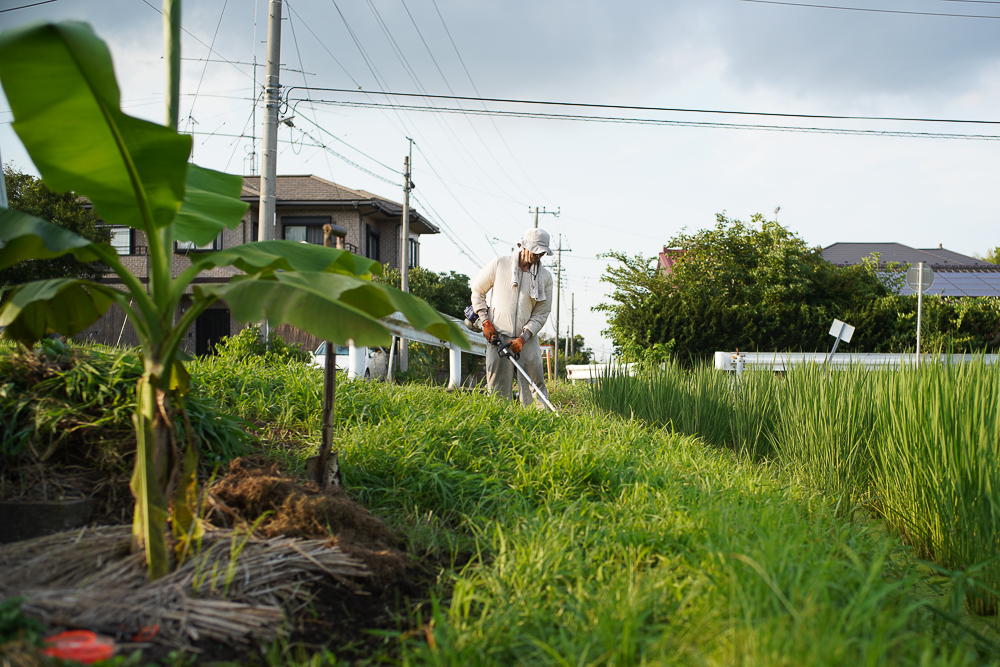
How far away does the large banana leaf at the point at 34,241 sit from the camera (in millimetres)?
2258

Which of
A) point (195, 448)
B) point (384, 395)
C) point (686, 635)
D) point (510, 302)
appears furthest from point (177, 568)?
point (510, 302)

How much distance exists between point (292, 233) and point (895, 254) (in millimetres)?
30380

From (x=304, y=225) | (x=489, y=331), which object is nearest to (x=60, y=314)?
(x=489, y=331)

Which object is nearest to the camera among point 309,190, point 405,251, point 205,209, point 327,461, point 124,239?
point 205,209

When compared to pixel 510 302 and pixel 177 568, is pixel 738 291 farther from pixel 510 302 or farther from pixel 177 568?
pixel 177 568

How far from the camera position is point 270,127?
12773 mm

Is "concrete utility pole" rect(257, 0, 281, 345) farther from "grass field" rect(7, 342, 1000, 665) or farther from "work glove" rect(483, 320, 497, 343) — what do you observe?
"grass field" rect(7, 342, 1000, 665)

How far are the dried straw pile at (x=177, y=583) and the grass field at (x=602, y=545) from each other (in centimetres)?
47

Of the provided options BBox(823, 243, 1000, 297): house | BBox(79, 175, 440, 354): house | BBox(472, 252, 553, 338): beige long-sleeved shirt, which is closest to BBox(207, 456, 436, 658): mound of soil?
BBox(472, 252, 553, 338): beige long-sleeved shirt

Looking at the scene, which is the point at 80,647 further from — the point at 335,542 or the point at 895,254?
the point at 895,254

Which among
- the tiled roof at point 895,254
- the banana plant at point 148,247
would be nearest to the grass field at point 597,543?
the banana plant at point 148,247

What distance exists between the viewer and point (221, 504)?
9.27 ft

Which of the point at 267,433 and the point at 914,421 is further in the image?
the point at 267,433

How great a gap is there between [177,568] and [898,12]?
20.8 m
